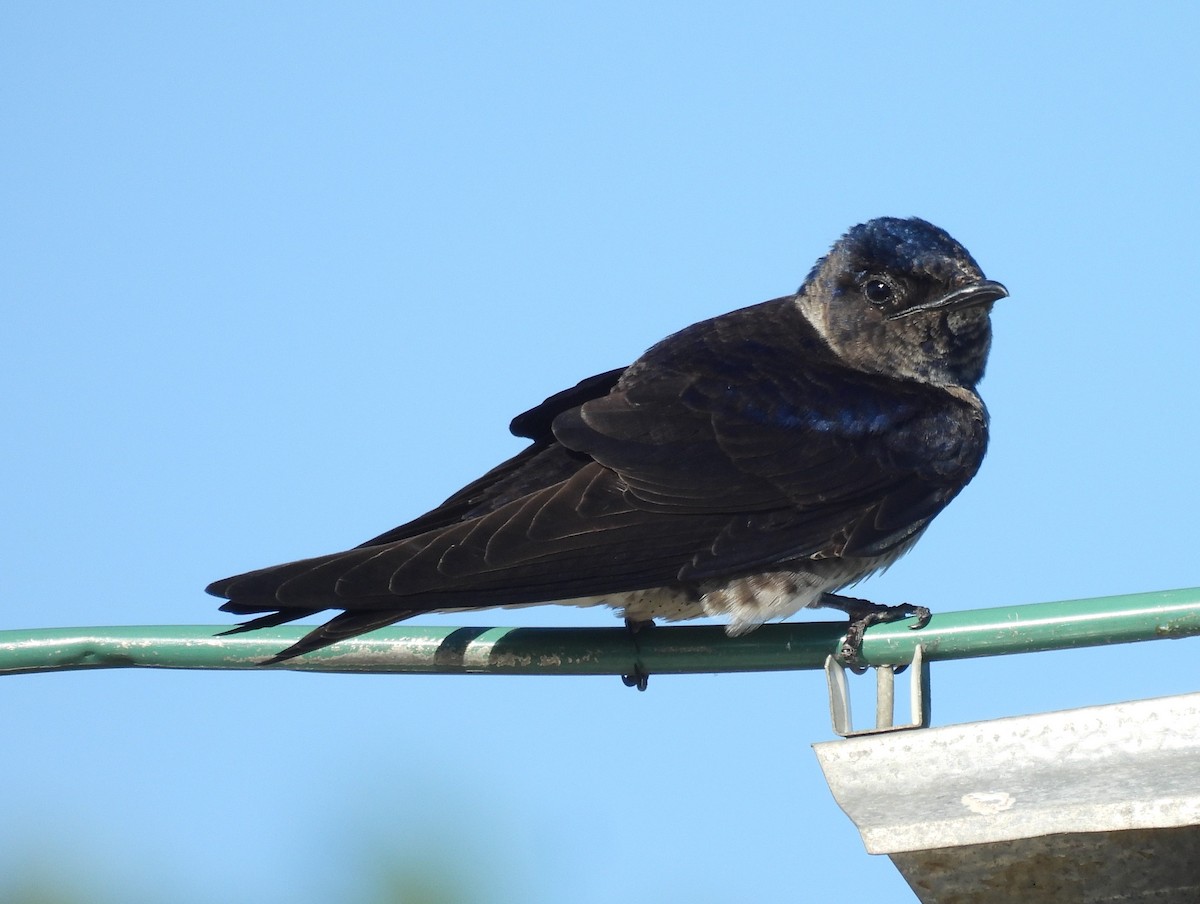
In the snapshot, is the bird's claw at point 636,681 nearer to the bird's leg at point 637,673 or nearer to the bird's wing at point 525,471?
the bird's leg at point 637,673

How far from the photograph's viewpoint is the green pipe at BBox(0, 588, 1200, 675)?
10.3 ft

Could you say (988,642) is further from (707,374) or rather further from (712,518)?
(707,374)

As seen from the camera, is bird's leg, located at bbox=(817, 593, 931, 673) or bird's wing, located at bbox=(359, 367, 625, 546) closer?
bird's leg, located at bbox=(817, 593, 931, 673)

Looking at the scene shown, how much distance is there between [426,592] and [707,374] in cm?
155

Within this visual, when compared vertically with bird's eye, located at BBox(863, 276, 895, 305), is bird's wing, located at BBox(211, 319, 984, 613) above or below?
below

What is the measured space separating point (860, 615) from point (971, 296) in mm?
1454

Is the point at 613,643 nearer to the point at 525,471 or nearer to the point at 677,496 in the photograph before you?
the point at 677,496

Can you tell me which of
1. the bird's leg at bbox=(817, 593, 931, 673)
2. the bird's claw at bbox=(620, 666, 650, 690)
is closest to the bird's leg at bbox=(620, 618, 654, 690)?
the bird's claw at bbox=(620, 666, 650, 690)

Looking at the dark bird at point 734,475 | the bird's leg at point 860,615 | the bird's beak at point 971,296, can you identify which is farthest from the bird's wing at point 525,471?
the bird's beak at point 971,296

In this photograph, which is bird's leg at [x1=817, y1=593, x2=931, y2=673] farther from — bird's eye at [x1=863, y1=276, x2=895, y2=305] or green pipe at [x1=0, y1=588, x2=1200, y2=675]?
bird's eye at [x1=863, y1=276, x2=895, y2=305]

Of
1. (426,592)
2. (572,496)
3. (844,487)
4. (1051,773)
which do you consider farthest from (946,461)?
(1051,773)

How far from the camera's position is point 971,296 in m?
5.72

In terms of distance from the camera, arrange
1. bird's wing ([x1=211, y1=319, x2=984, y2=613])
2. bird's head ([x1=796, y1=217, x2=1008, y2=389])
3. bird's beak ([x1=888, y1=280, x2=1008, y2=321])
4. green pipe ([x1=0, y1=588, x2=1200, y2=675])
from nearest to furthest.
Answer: green pipe ([x1=0, y1=588, x2=1200, y2=675])
bird's wing ([x1=211, y1=319, x2=984, y2=613])
bird's beak ([x1=888, y1=280, x2=1008, y2=321])
bird's head ([x1=796, y1=217, x2=1008, y2=389])

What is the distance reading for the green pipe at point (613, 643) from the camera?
314 cm
